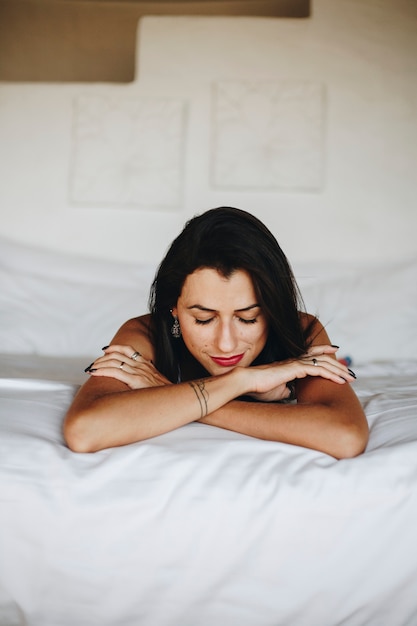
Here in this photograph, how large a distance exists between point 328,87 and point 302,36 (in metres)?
0.27

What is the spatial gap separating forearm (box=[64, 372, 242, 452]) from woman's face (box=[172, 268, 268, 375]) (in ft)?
0.49

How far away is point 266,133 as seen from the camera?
3248 millimetres

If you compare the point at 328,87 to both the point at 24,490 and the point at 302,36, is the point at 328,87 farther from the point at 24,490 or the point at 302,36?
the point at 24,490

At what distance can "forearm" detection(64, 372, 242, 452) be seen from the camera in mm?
1400

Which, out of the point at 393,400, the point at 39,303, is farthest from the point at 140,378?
the point at 39,303

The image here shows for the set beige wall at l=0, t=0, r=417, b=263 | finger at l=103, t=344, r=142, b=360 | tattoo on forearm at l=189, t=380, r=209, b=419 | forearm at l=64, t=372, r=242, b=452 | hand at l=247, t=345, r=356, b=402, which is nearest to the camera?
forearm at l=64, t=372, r=242, b=452

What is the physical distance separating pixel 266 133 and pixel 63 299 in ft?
4.05

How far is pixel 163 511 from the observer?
49.4 inches

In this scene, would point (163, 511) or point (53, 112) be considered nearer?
point (163, 511)

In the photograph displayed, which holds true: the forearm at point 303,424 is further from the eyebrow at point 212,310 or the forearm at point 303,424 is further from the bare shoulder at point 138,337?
the bare shoulder at point 138,337

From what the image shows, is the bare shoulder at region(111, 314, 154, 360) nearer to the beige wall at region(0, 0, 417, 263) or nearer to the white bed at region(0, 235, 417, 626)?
the white bed at region(0, 235, 417, 626)

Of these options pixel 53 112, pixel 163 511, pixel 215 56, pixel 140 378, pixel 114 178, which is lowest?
pixel 163 511

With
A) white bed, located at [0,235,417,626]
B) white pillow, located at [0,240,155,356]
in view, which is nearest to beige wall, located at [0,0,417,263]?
white pillow, located at [0,240,155,356]

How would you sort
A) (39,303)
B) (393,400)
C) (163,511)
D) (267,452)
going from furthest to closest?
(39,303)
(393,400)
(267,452)
(163,511)
